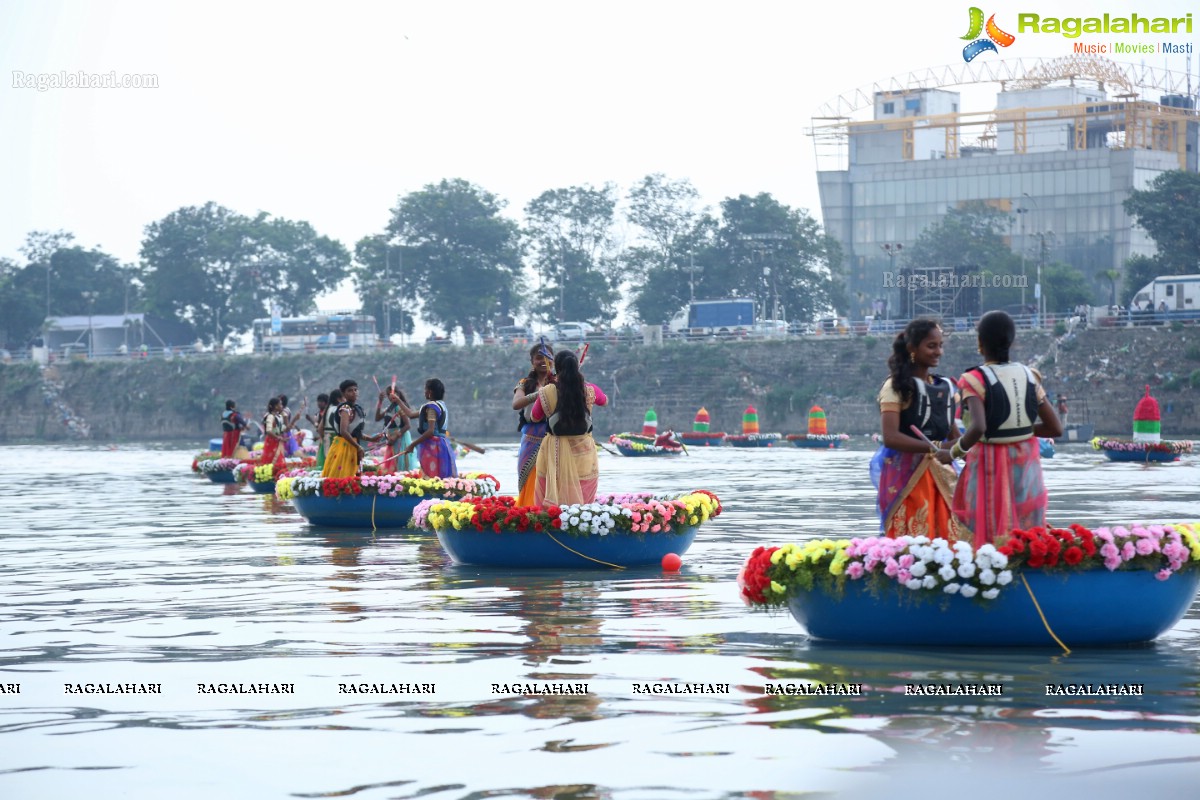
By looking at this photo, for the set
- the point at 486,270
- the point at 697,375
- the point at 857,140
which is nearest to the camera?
the point at 697,375

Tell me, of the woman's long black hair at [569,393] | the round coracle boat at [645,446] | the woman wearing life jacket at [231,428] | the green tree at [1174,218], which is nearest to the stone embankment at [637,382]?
the green tree at [1174,218]

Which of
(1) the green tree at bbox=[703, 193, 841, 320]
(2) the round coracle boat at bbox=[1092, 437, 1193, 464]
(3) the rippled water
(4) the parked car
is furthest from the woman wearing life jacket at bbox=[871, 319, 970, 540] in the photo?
(1) the green tree at bbox=[703, 193, 841, 320]

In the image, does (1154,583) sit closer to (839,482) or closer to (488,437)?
(839,482)

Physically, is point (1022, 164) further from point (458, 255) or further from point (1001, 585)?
point (1001, 585)

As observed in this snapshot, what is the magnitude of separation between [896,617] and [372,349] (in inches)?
3281

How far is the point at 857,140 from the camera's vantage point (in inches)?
4483

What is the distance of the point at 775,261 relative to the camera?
94.2 metres

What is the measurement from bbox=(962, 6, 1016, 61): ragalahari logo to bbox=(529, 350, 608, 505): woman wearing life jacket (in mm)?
93679

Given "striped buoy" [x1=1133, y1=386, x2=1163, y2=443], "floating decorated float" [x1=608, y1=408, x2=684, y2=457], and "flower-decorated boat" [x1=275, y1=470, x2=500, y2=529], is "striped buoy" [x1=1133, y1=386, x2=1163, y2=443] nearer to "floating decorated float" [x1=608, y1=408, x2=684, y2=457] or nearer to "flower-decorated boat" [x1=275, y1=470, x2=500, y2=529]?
"floating decorated float" [x1=608, y1=408, x2=684, y2=457]

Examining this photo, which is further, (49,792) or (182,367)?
(182,367)

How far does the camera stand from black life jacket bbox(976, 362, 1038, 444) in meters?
9.55

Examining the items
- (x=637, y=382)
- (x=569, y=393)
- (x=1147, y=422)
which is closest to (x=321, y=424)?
(x=569, y=393)

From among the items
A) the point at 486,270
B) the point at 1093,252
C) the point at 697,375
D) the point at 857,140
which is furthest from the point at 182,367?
the point at 1093,252

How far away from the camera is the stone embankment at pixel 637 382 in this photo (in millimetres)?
67000
